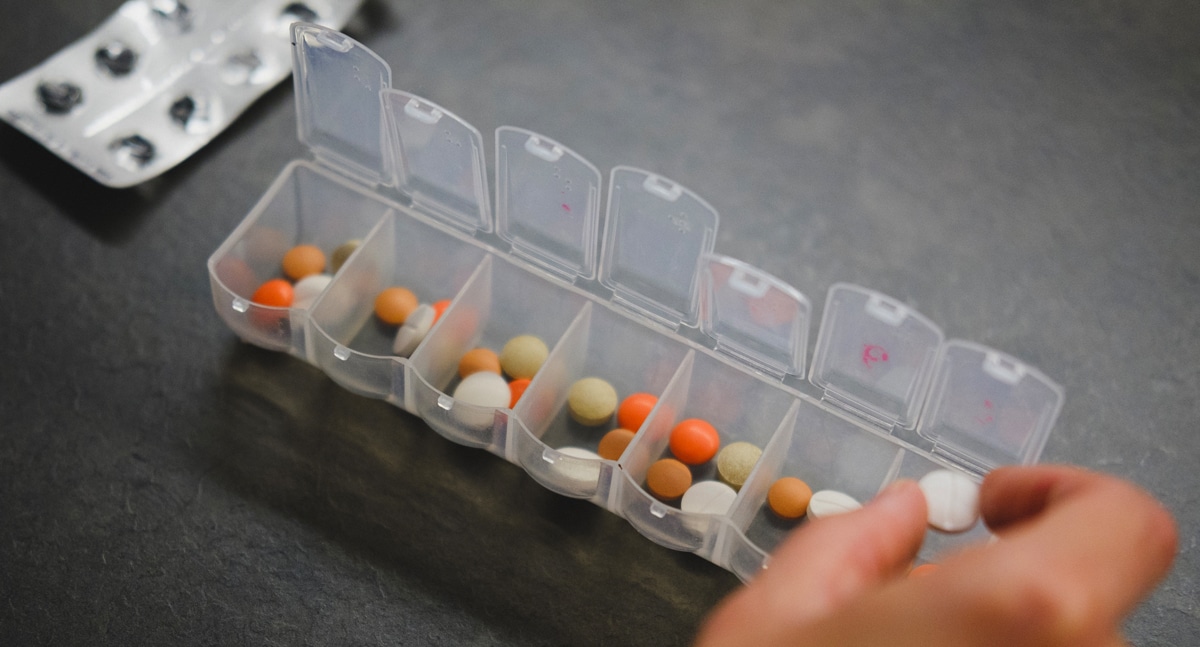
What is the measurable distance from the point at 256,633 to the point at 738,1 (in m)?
1.56

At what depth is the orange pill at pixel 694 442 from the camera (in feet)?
5.51

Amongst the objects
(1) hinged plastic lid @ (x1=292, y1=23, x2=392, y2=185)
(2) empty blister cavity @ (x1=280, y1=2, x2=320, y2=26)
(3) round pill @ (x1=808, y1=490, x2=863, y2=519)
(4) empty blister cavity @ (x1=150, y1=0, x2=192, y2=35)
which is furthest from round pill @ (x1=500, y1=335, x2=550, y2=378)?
(4) empty blister cavity @ (x1=150, y1=0, x2=192, y2=35)

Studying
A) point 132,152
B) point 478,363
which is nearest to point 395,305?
point 478,363

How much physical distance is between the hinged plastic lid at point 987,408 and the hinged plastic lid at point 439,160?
0.72m

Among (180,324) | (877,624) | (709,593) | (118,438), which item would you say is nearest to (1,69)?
(180,324)

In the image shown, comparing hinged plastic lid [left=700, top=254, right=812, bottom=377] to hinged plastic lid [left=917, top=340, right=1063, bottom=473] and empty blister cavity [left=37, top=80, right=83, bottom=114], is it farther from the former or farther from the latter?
empty blister cavity [left=37, top=80, right=83, bottom=114]

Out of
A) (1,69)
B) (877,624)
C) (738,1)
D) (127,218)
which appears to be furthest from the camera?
(738,1)

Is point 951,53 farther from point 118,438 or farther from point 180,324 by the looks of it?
point 118,438

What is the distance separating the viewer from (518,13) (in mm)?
2342

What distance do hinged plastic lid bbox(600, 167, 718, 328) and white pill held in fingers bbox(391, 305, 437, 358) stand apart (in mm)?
275

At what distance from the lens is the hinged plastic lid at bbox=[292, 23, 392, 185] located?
5.48 ft

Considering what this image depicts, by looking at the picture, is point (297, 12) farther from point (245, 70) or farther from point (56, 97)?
point (56, 97)

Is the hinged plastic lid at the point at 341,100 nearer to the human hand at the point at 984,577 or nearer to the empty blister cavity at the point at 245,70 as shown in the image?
the empty blister cavity at the point at 245,70

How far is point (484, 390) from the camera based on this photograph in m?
1.70
